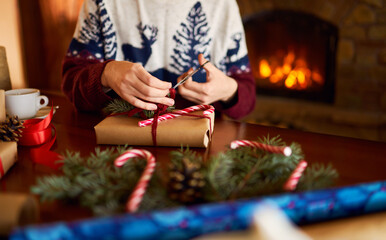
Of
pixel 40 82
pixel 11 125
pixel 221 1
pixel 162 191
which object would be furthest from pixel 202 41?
pixel 40 82

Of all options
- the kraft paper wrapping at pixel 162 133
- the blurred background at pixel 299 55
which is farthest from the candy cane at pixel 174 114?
the blurred background at pixel 299 55

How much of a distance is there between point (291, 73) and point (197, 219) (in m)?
2.26

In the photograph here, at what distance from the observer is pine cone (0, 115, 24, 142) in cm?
61

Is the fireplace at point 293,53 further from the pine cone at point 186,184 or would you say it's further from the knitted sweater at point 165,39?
the pine cone at point 186,184

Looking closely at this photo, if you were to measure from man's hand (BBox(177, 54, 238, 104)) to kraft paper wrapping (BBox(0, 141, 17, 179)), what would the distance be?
400mm

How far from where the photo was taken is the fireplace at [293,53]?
223cm

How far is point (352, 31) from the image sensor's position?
204cm

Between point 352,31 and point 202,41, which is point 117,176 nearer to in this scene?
point 202,41

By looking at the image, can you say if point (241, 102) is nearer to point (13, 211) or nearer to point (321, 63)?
point (13, 211)

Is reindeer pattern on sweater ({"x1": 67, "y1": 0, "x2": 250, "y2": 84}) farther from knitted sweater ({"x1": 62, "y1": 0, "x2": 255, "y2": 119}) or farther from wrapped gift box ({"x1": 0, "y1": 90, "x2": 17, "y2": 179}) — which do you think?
wrapped gift box ({"x1": 0, "y1": 90, "x2": 17, "y2": 179})

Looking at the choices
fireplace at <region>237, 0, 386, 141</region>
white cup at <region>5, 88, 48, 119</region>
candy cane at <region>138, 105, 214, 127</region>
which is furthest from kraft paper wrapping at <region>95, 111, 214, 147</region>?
fireplace at <region>237, 0, 386, 141</region>

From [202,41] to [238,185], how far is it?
2.61 ft

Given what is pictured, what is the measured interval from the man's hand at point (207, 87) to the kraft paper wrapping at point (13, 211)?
502mm

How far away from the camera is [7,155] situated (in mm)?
532
